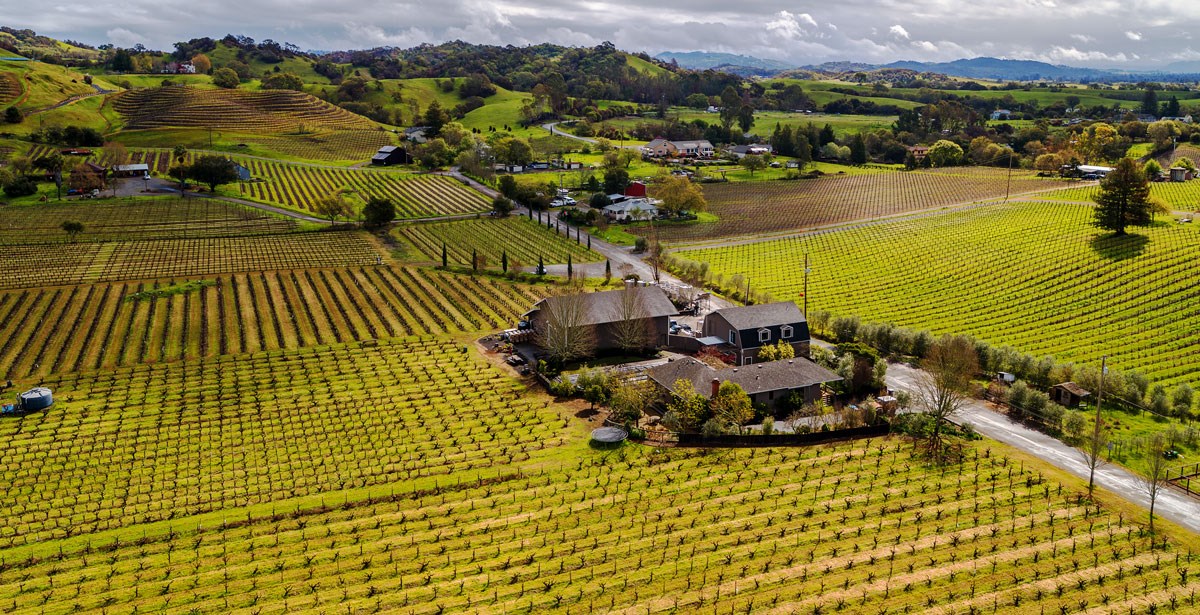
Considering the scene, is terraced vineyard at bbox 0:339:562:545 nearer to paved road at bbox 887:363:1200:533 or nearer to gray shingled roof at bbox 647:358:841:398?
gray shingled roof at bbox 647:358:841:398

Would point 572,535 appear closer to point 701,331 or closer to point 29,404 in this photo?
point 701,331

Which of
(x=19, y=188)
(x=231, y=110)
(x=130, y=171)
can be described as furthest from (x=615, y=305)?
(x=231, y=110)

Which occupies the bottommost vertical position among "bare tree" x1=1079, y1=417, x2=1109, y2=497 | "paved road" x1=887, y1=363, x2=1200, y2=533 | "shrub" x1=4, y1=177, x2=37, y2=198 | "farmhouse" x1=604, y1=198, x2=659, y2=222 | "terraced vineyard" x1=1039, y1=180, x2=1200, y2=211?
"paved road" x1=887, y1=363, x2=1200, y2=533

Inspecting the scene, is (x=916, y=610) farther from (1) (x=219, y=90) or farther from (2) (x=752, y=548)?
(1) (x=219, y=90)

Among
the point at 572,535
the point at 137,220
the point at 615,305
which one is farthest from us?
the point at 137,220

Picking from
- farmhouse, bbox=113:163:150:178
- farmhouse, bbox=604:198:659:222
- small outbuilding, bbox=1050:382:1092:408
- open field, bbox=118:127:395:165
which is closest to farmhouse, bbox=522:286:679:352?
small outbuilding, bbox=1050:382:1092:408

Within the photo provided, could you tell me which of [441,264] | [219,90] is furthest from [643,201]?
[219,90]

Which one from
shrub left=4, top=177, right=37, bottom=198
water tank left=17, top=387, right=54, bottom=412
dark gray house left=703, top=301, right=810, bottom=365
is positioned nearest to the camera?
water tank left=17, top=387, right=54, bottom=412

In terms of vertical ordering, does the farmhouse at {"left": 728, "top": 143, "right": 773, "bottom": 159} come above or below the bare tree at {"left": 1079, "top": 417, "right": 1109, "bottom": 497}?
above
